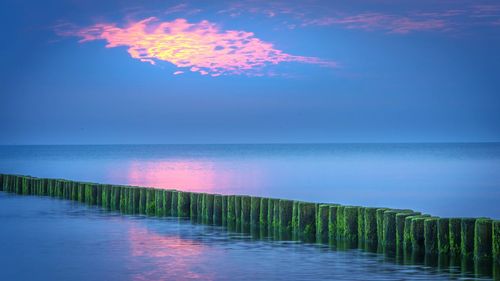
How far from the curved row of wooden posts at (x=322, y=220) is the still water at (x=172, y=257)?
2.50ft

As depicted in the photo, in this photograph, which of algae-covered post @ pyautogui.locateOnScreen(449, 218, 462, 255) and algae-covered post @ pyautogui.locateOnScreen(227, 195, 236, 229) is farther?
algae-covered post @ pyautogui.locateOnScreen(227, 195, 236, 229)

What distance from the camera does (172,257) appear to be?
18391 millimetres

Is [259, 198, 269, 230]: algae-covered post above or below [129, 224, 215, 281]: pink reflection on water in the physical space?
above

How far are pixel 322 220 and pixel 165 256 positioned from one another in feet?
13.6

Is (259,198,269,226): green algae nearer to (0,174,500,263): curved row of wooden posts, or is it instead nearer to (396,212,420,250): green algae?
(0,174,500,263): curved row of wooden posts

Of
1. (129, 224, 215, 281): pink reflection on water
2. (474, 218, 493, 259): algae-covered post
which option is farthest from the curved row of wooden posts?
(129, 224, 215, 281): pink reflection on water

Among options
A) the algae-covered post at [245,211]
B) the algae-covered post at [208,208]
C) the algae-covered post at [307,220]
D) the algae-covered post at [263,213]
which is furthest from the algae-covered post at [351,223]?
the algae-covered post at [208,208]

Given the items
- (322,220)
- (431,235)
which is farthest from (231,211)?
(431,235)

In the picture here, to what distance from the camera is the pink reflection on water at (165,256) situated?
16.3 m

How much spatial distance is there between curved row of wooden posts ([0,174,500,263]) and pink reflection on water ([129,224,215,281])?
2.25 meters

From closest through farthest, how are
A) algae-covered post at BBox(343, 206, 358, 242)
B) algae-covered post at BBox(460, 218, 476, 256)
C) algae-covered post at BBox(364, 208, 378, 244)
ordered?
algae-covered post at BBox(460, 218, 476, 256) → algae-covered post at BBox(364, 208, 378, 244) → algae-covered post at BBox(343, 206, 358, 242)

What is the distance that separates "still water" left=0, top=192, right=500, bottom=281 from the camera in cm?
1623

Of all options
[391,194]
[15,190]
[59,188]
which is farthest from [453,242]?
[391,194]

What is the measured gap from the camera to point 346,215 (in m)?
20.0
